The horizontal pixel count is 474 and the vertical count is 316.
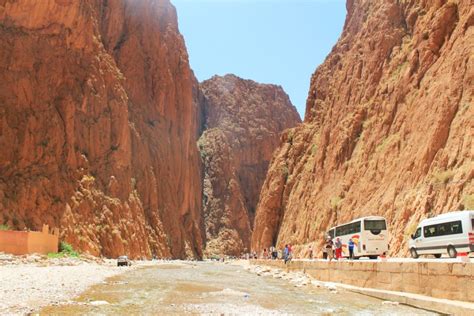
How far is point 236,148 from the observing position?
16038 cm

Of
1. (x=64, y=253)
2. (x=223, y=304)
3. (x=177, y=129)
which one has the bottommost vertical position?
(x=223, y=304)

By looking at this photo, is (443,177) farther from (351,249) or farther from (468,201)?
(351,249)

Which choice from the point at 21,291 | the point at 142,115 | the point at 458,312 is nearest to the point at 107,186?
the point at 142,115

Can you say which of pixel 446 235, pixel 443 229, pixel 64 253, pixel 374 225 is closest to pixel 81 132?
pixel 64 253

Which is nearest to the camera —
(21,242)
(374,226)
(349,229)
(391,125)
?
(374,226)

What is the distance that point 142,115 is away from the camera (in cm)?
9125

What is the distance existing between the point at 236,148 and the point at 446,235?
13720 cm

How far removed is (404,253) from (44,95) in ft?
162

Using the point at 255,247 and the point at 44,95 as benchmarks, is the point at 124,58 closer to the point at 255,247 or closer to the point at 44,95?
the point at 44,95

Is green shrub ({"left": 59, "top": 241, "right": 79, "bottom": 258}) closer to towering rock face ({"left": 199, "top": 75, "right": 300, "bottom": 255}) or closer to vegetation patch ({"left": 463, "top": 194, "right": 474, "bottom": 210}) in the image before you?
vegetation patch ({"left": 463, "top": 194, "right": 474, "bottom": 210})

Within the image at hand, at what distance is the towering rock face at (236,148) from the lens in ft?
463

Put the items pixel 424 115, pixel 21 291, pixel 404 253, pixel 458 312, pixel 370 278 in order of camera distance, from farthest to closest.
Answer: pixel 424 115 < pixel 404 253 < pixel 370 278 < pixel 21 291 < pixel 458 312

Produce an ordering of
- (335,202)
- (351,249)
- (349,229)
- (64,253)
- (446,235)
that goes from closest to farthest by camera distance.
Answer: (446,235)
(351,249)
(349,229)
(64,253)
(335,202)

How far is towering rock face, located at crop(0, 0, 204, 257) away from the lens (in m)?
60.8
